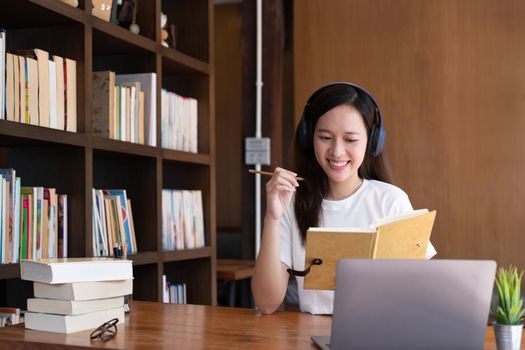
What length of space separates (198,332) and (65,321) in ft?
0.95

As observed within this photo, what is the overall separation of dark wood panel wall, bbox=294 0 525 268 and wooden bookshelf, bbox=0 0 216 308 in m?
0.97

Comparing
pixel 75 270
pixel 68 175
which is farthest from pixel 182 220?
pixel 75 270

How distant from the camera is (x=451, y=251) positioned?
3803 millimetres

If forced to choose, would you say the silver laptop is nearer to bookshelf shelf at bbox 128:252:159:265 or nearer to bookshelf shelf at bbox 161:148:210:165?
bookshelf shelf at bbox 128:252:159:265

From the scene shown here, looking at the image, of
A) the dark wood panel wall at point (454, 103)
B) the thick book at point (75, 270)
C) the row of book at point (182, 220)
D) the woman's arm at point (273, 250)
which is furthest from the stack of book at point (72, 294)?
the dark wood panel wall at point (454, 103)

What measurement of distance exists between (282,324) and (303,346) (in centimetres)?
26

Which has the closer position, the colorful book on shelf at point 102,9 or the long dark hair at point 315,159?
the long dark hair at point 315,159

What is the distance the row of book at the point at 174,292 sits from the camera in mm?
3234

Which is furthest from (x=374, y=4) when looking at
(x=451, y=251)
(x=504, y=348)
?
(x=504, y=348)

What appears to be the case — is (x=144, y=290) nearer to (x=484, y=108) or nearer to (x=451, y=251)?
(x=451, y=251)

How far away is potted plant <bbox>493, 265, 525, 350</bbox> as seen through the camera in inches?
53.1

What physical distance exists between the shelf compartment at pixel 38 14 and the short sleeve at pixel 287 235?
96 cm

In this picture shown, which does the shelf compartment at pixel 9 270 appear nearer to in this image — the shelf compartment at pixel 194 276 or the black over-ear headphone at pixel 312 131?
the black over-ear headphone at pixel 312 131

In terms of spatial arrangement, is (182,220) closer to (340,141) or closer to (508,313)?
(340,141)
